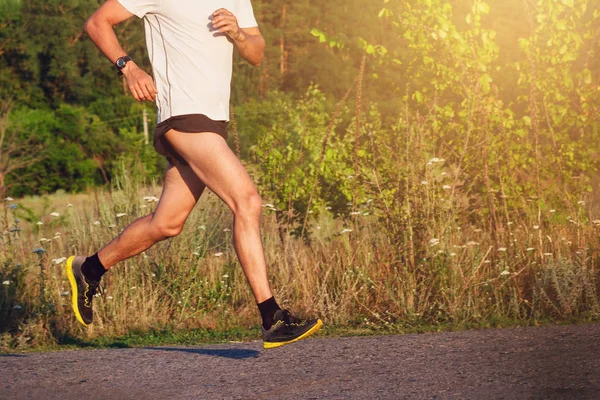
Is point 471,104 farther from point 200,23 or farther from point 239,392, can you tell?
point 239,392

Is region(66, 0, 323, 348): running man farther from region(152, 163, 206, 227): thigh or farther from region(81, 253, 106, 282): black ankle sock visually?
region(81, 253, 106, 282): black ankle sock

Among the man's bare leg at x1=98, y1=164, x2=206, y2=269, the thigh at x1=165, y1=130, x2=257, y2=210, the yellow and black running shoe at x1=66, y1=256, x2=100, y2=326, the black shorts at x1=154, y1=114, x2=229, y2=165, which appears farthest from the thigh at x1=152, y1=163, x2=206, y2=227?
the yellow and black running shoe at x1=66, y1=256, x2=100, y2=326

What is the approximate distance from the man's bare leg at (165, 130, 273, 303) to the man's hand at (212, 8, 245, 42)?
0.51 m

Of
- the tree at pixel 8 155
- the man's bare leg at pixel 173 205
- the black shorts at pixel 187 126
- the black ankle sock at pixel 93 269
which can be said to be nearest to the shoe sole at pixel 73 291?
the black ankle sock at pixel 93 269

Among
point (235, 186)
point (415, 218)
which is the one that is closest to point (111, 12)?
point (235, 186)

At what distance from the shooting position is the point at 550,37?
8555mm

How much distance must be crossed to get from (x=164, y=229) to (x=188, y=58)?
0.92 metres

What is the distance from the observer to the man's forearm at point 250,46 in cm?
504

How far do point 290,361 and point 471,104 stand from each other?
13.0 feet

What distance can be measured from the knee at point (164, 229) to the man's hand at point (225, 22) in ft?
3.46

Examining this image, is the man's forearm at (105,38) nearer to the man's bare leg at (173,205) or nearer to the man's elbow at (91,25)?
the man's elbow at (91,25)

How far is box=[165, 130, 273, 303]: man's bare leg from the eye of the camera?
15.9ft

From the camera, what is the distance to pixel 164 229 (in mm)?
5242

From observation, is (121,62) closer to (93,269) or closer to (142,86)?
(142,86)
